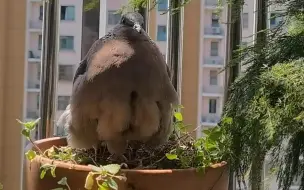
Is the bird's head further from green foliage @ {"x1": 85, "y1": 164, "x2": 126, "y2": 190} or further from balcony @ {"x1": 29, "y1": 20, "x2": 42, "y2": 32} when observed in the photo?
balcony @ {"x1": 29, "y1": 20, "x2": 42, "y2": 32}

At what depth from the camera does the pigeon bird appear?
0.83 meters

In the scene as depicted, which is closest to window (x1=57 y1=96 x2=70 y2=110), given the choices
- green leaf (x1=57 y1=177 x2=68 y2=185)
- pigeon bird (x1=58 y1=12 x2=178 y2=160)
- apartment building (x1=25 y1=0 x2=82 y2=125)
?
apartment building (x1=25 y1=0 x2=82 y2=125)

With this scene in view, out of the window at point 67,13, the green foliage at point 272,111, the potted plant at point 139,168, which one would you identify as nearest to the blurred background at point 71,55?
the window at point 67,13

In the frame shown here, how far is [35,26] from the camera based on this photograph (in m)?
1.27

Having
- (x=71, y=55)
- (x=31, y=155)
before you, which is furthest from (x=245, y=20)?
(x=31, y=155)

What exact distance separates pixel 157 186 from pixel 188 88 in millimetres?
505

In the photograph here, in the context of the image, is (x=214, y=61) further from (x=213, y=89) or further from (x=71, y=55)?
(x=71, y=55)

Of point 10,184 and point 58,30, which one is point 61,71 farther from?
point 10,184

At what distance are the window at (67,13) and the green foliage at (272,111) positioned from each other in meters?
0.53

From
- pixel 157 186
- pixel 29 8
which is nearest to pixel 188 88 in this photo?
pixel 29 8

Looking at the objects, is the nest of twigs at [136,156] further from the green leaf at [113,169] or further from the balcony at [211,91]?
the balcony at [211,91]

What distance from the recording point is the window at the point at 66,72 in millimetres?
1275

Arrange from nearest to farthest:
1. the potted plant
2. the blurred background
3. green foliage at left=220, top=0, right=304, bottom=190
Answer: green foliage at left=220, top=0, right=304, bottom=190 < the potted plant < the blurred background

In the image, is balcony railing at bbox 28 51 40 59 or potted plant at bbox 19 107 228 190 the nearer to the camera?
potted plant at bbox 19 107 228 190
